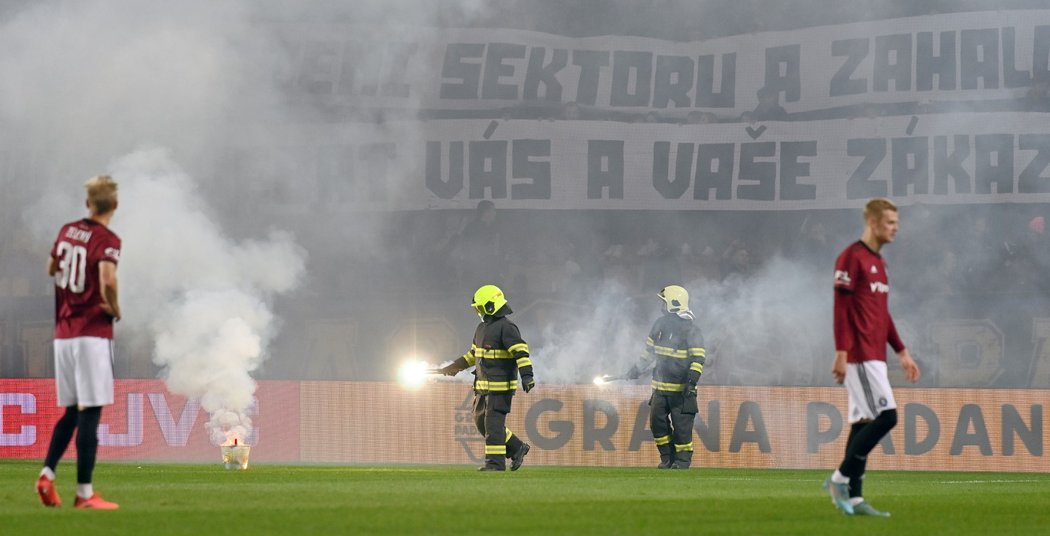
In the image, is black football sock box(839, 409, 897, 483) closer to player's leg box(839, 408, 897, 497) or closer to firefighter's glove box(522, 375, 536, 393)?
player's leg box(839, 408, 897, 497)

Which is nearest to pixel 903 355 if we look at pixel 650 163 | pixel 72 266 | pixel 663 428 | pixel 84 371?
pixel 84 371

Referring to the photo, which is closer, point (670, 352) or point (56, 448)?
point (56, 448)

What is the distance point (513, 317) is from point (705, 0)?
5.95 m

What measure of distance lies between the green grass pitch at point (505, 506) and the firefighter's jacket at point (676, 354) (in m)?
3.67

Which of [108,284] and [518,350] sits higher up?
[108,284]

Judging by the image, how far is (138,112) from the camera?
21.9 m

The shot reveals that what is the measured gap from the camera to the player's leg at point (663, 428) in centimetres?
1698

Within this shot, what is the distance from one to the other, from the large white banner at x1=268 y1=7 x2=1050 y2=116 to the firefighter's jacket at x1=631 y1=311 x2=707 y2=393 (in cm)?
670

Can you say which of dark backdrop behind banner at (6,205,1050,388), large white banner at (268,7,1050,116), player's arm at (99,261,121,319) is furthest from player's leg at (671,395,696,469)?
player's arm at (99,261,121,319)

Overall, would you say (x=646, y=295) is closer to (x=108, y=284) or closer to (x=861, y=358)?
(x=861, y=358)

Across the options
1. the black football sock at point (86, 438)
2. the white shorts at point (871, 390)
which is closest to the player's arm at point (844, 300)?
the white shorts at point (871, 390)

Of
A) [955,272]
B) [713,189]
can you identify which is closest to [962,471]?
[955,272]

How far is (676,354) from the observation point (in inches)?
669

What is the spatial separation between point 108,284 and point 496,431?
6900 mm
